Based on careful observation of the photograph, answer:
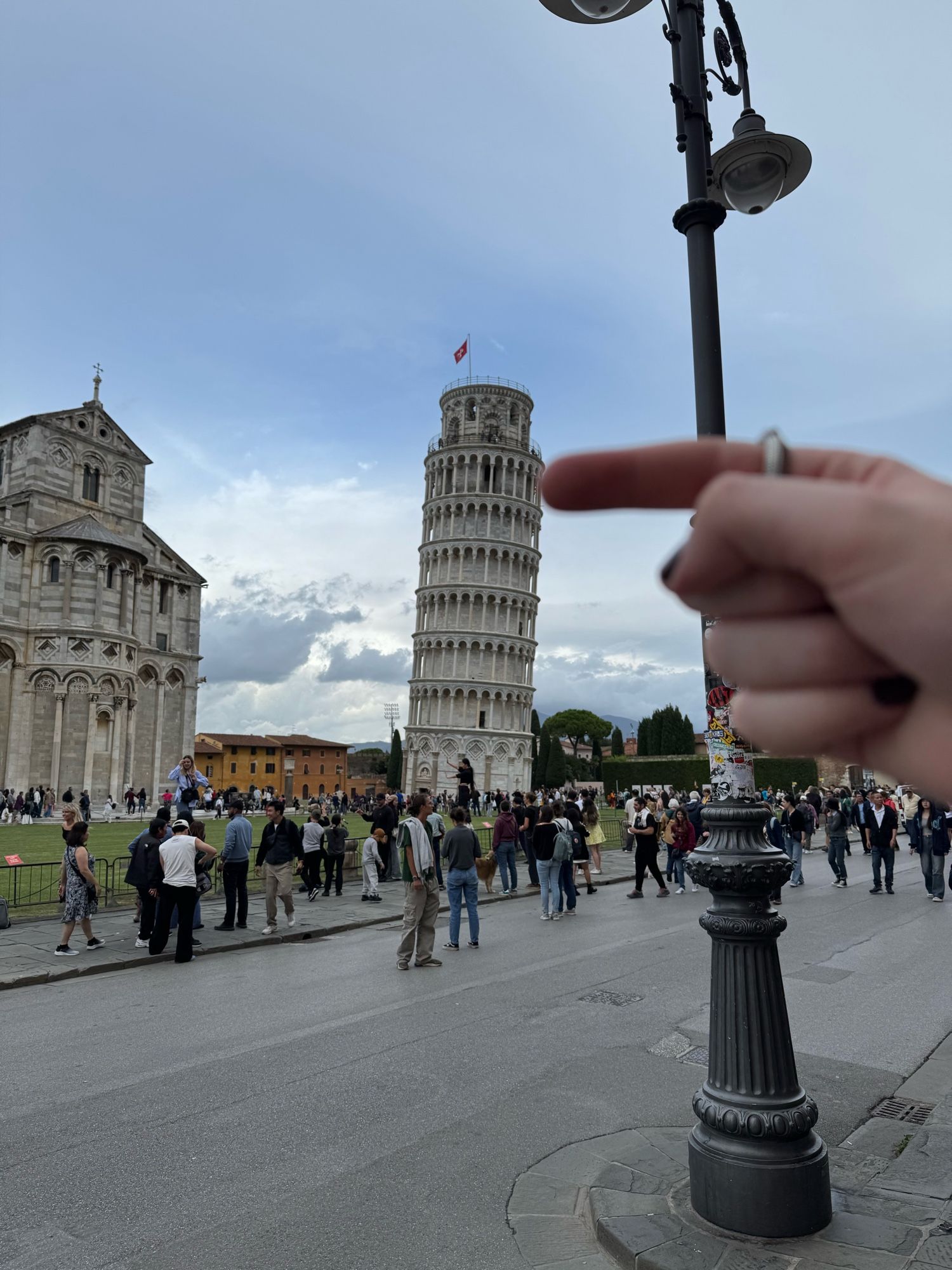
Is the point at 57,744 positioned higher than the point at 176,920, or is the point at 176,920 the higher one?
the point at 57,744

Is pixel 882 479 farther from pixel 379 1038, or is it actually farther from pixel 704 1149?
pixel 379 1038

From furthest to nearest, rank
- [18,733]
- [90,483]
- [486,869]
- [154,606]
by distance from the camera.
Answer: [154,606] → [90,483] → [18,733] → [486,869]

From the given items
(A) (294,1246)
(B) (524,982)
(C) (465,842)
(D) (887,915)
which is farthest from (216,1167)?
(D) (887,915)

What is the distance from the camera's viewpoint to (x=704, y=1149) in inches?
181

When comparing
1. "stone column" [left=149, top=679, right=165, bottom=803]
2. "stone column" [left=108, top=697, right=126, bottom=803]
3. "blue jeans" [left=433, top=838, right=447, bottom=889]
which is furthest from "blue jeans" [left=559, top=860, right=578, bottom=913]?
"stone column" [left=149, top=679, right=165, bottom=803]

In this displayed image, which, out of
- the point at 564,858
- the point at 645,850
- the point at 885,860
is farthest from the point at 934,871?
the point at 564,858

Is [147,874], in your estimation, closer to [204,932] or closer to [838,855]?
[204,932]

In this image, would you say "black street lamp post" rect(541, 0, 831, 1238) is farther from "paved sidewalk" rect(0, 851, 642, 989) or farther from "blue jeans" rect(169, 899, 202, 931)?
"blue jeans" rect(169, 899, 202, 931)

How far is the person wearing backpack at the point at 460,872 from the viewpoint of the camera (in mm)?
12016

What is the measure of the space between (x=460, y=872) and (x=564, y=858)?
11.3ft

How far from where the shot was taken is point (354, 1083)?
6727 mm

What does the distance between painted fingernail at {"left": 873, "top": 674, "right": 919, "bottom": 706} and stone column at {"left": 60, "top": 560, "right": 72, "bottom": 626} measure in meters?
50.2

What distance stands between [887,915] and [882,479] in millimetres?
15975

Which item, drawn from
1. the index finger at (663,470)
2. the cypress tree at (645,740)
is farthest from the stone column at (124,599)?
the index finger at (663,470)
